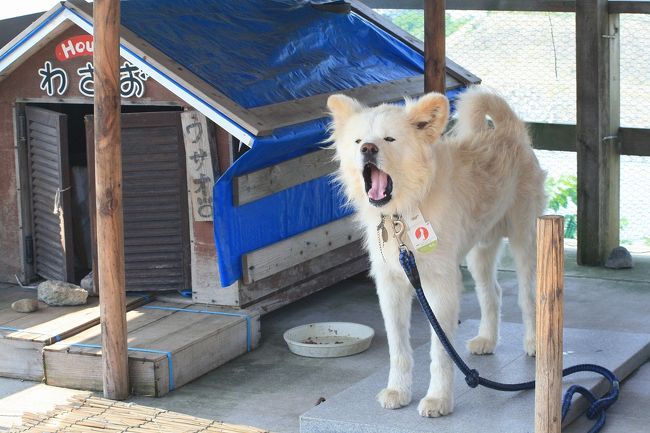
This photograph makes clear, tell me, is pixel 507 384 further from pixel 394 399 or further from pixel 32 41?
pixel 32 41

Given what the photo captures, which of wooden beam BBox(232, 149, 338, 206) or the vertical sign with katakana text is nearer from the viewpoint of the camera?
→ wooden beam BBox(232, 149, 338, 206)

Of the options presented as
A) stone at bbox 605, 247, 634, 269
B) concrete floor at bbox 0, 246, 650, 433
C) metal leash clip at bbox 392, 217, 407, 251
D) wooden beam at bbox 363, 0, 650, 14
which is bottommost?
concrete floor at bbox 0, 246, 650, 433

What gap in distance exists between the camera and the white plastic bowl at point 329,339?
6.93 meters

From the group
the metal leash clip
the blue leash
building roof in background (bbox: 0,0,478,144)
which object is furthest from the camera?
building roof in background (bbox: 0,0,478,144)

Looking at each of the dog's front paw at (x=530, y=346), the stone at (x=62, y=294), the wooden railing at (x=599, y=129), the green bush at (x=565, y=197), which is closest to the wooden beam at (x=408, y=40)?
the wooden railing at (x=599, y=129)

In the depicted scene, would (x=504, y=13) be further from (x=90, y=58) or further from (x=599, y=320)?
(x=90, y=58)

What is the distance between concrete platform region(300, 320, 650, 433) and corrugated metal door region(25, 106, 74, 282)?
119 inches

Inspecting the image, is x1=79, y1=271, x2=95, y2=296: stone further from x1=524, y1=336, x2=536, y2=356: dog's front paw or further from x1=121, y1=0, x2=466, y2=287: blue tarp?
x1=524, y1=336, x2=536, y2=356: dog's front paw

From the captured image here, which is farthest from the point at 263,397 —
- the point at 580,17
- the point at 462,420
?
the point at 580,17

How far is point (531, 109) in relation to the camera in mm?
9852

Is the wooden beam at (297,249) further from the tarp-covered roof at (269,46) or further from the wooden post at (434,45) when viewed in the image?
the wooden post at (434,45)

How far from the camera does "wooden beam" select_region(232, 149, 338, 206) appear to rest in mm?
7055

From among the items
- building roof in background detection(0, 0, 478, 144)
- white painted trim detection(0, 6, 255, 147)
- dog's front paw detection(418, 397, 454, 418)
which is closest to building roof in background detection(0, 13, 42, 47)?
building roof in background detection(0, 0, 478, 144)

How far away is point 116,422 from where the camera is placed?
493 cm
